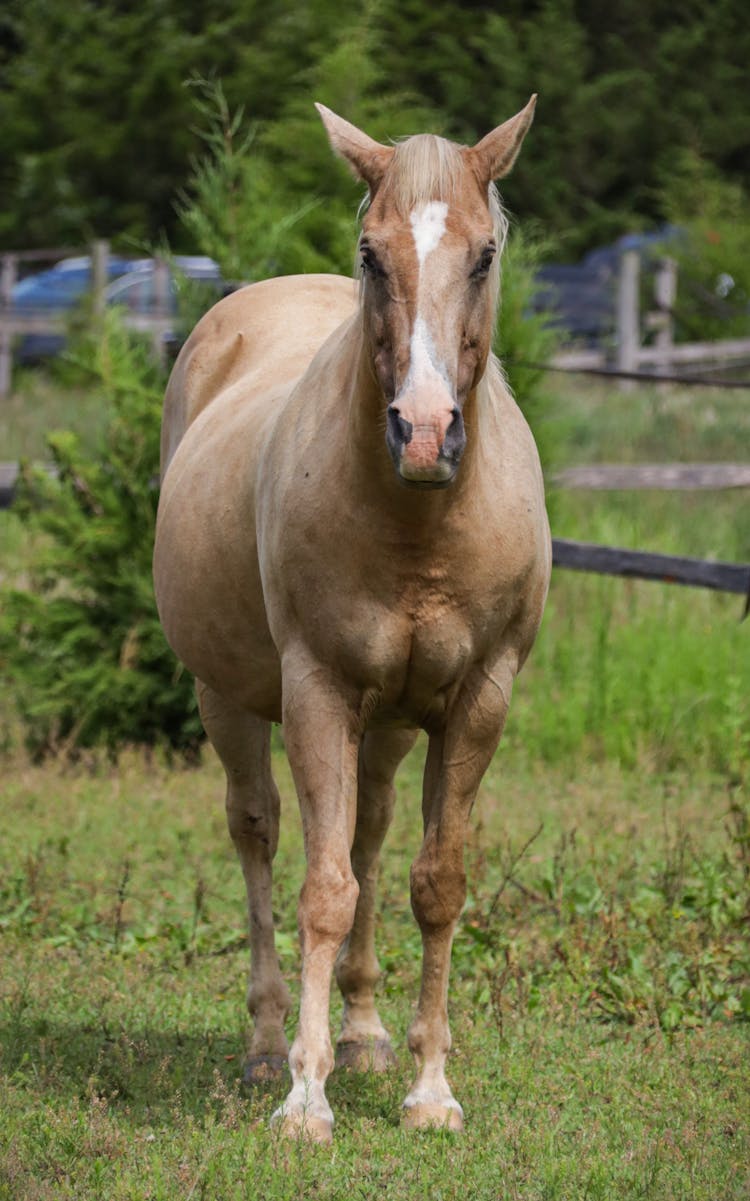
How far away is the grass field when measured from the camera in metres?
3.94

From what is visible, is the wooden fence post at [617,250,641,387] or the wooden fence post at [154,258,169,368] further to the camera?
the wooden fence post at [617,250,641,387]

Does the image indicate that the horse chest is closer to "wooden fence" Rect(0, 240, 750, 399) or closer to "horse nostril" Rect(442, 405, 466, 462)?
"horse nostril" Rect(442, 405, 466, 462)

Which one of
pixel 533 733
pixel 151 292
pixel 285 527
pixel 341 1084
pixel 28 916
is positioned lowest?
pixel 151 292

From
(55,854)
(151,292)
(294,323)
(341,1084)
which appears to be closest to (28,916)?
(55,854)

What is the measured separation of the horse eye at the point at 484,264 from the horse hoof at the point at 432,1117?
2049 millimetres

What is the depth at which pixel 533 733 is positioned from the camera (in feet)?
30.6

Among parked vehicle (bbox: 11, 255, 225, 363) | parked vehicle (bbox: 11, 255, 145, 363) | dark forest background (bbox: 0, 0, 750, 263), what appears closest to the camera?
parked vehicle (bbox: 11, 255, 225, 363)

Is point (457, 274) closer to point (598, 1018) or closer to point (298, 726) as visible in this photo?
point (298, 726)

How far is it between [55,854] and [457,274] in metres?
4.07

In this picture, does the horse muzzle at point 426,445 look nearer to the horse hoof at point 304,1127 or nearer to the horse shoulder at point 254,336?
the horse hoof at point 304,1127

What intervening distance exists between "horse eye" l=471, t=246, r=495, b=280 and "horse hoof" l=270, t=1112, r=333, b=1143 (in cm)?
200

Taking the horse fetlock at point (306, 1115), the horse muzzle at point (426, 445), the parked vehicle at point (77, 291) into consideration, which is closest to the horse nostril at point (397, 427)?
the horse muzzle at point (426, 445)

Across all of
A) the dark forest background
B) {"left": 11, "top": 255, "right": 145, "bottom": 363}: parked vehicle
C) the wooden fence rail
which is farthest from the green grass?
the dark forest background

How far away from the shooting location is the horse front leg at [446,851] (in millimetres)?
4414
